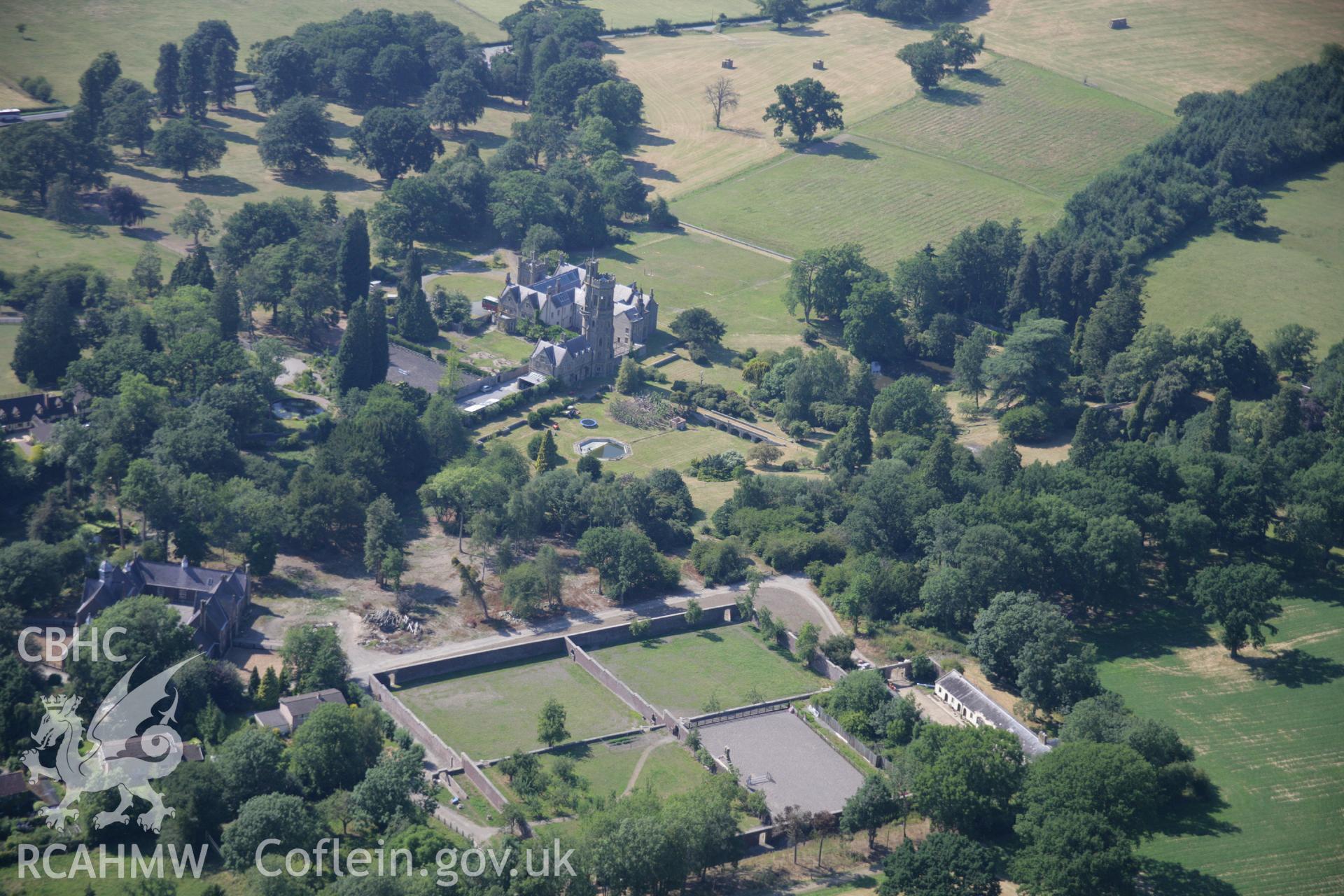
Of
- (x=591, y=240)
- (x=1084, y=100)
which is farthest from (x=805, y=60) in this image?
(x=591, y=240)

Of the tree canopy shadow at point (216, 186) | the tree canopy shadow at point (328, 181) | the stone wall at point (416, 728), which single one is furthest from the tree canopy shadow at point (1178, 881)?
the tree canopy shadow at point (216, 186)

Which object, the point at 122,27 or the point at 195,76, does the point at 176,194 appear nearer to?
the point at 195,76

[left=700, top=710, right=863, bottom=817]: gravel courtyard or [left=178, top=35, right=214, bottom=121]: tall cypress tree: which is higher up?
[left=178, top=35, right=214, bottom=121]: tall cypress tree

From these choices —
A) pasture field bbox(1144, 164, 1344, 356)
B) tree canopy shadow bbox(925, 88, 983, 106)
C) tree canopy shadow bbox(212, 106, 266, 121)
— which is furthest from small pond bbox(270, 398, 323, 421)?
tree canopy shadow bbox(925, 88, 983, 106)

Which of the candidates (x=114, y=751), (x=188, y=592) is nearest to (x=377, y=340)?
(x=188, y=592)

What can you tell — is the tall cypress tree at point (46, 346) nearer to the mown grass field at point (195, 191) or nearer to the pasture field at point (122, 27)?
the mown grass field at point (195, 191)

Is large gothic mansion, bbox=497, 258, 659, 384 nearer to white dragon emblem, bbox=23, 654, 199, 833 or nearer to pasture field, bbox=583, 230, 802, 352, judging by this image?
pasture field, bbox=583, 230, 802, 352

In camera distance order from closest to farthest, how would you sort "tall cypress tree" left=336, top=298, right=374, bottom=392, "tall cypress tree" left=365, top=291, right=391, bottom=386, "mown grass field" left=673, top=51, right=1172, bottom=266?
"tall cypress tree" left=336, top=298, right=374, bottom=392
"tall cypress tree" left=365, top=291, right=391, bottom=386
"mown grass field" left=673, top=51, right=1172, bottom=266
